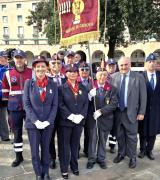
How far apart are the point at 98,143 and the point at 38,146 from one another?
1.23 m

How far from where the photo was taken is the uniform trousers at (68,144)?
468 cm

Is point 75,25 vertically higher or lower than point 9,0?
lower

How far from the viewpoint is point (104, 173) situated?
4988 mm

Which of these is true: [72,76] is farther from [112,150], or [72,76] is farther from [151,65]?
[112,150]

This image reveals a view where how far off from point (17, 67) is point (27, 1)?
61.8 meters

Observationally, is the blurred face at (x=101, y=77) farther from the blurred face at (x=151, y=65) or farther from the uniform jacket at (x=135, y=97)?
the blurred face at (x=151, y=65)

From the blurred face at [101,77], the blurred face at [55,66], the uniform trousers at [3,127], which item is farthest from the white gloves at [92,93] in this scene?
the uniform trousers at [3,127]

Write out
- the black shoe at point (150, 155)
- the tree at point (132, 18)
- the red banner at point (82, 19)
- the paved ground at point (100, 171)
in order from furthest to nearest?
the tree at point (132, 18)
the black shoe at point (150, 155)
the red banner at point (82, 19)
the paved ground at point (100, 171)

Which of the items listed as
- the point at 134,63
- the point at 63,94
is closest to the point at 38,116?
the point at 63,94

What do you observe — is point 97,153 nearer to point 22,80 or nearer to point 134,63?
point 22,80

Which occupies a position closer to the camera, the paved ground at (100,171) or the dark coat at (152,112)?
the paved ground at (100,171)

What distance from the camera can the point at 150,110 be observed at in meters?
5.55

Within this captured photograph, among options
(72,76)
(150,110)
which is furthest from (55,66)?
(150,110)

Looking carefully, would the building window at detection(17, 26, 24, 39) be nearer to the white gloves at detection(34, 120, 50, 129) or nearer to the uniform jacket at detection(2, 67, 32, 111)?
the uniform jacket at detection(2, 67, 32, 111)
